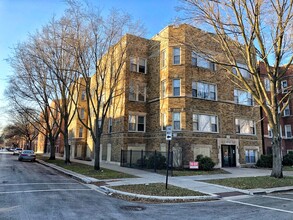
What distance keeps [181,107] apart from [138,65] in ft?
25.1

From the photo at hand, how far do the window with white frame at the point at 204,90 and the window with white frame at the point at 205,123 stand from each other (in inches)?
75.5

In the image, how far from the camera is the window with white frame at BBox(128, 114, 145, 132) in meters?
25.3

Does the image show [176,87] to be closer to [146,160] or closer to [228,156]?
[146,160]

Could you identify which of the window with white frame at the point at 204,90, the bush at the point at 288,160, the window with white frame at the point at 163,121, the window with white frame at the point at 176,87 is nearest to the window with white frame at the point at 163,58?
the window with white frame at the point at 176,87

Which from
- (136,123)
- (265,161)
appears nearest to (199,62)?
(136,123)

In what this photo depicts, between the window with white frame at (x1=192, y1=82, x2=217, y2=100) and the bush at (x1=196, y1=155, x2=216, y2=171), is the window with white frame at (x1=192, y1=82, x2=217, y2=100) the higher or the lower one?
the higher one

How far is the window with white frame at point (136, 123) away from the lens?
2530 centimetres

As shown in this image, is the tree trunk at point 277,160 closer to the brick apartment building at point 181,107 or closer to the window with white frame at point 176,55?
the brick apartment building at point 181,107

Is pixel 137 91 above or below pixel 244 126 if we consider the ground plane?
above

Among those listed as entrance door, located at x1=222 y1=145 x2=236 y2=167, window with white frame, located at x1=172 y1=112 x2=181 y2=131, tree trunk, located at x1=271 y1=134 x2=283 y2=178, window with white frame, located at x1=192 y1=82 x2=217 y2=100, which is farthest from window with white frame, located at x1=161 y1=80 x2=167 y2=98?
tree trunk, located at x1=271 y1=134 x2=283 y2=178

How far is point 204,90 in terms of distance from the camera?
23.8 metres

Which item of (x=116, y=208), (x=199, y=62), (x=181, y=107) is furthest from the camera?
(x=199, y=62)

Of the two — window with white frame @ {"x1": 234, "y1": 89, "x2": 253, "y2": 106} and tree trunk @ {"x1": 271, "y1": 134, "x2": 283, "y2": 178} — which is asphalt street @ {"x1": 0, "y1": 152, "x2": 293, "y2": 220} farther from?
window with white frame @ {"x1": 234, "y1": 89, "x2": 253, "y2": 106}

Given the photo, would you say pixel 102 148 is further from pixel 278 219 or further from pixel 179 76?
pixel 278 219
